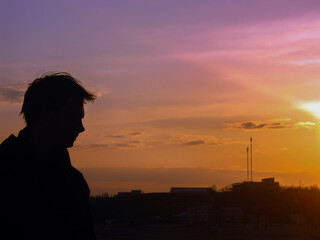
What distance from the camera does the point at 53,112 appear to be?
2.56m

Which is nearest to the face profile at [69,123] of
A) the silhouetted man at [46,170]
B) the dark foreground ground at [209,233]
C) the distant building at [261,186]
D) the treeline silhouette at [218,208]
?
the silhouetted man at [46,170]

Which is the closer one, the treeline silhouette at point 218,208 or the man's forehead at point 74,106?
the man's forehead at point 74,106

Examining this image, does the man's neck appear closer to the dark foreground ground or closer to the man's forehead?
the man's forehead

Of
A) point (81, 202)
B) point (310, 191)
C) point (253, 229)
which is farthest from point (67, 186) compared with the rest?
point (310, 191)

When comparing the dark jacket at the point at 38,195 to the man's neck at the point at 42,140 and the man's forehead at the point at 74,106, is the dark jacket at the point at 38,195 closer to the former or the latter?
the man's neck at the point at 42,140

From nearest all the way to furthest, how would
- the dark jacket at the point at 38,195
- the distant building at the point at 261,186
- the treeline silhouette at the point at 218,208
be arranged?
the dark jacket at the point at 38,195
the treeline silhouette at the point at 218,208
the distant building at the point at 261,186

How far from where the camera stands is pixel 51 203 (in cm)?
248

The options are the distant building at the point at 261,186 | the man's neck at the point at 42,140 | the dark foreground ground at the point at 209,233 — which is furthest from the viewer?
the distant building at the point at 261,186

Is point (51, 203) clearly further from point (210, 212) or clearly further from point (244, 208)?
point (244, 208)

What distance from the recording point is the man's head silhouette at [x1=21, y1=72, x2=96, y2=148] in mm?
2533

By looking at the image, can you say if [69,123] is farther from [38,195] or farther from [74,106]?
[38,195]

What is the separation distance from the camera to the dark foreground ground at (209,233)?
26391 millimetres

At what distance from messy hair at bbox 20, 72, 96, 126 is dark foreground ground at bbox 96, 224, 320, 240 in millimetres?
24262

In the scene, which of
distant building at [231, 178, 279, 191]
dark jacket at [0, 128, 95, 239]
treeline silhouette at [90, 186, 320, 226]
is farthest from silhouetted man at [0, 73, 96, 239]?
distant building at [231, 178, 279, 191]
